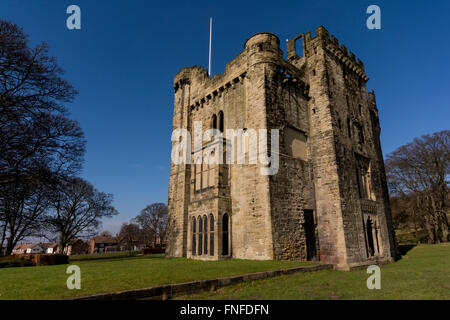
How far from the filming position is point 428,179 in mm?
35594

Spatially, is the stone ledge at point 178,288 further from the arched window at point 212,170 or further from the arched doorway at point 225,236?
the arched window at point 212,170

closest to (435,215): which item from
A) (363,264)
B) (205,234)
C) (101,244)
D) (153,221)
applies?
(363,264)

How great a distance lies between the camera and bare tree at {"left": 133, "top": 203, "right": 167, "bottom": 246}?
61681 millimetres

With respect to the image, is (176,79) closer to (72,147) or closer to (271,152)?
(72,147)

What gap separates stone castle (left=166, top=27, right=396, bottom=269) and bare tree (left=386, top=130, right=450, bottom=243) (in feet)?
62.5

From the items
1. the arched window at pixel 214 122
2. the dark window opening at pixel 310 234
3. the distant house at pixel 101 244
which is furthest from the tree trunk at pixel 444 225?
the distant house at pixel 101 244

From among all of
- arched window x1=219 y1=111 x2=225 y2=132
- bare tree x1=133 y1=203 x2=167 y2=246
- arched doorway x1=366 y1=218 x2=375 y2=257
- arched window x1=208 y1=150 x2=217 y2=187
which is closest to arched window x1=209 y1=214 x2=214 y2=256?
arched window x1=208 y1=150 x2=217 y2=187

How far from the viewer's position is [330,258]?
16297 millimetres

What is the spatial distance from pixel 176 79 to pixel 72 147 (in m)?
12.6

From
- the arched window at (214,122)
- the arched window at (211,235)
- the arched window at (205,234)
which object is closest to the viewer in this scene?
the arched window at (211,235)

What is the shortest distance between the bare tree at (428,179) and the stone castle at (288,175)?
62.5 ft

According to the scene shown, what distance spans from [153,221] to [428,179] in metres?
54.4

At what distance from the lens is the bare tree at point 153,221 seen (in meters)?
61.7

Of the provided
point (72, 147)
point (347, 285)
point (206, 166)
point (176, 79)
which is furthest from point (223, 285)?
point (176, 79)
